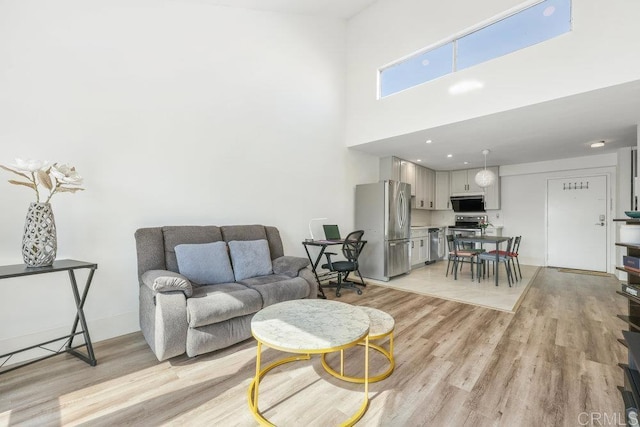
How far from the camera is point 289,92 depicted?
4.08 m

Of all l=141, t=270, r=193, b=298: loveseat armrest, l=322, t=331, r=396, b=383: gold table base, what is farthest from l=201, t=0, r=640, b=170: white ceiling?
l=141, t=270, r=193, b=298: loveseat armrest

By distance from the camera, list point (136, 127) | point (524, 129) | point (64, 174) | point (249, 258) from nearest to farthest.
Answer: point (64, 174) < point (136, 127) < point (249, 258) < point (524, 129)

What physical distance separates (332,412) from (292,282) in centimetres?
135

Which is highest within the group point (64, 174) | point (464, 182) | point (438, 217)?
point (464, 182)

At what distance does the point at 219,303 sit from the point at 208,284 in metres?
0.56

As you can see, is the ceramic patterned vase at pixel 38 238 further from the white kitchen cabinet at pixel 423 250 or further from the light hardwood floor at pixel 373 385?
the white kitchen cabinet at pixel 423 250

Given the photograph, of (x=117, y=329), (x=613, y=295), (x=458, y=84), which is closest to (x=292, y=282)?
(x=117, y=329)

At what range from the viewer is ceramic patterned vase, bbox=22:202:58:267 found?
6.36 ft

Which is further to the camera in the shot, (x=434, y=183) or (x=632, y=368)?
(x=434, y=183)

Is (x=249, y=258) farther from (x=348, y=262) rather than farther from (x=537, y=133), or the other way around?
(x=537, y=133)

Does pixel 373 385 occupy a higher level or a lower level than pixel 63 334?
lower

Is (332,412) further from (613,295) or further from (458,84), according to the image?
(613,295)

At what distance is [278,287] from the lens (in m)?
2.64

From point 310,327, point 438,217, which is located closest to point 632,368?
point 310,327
